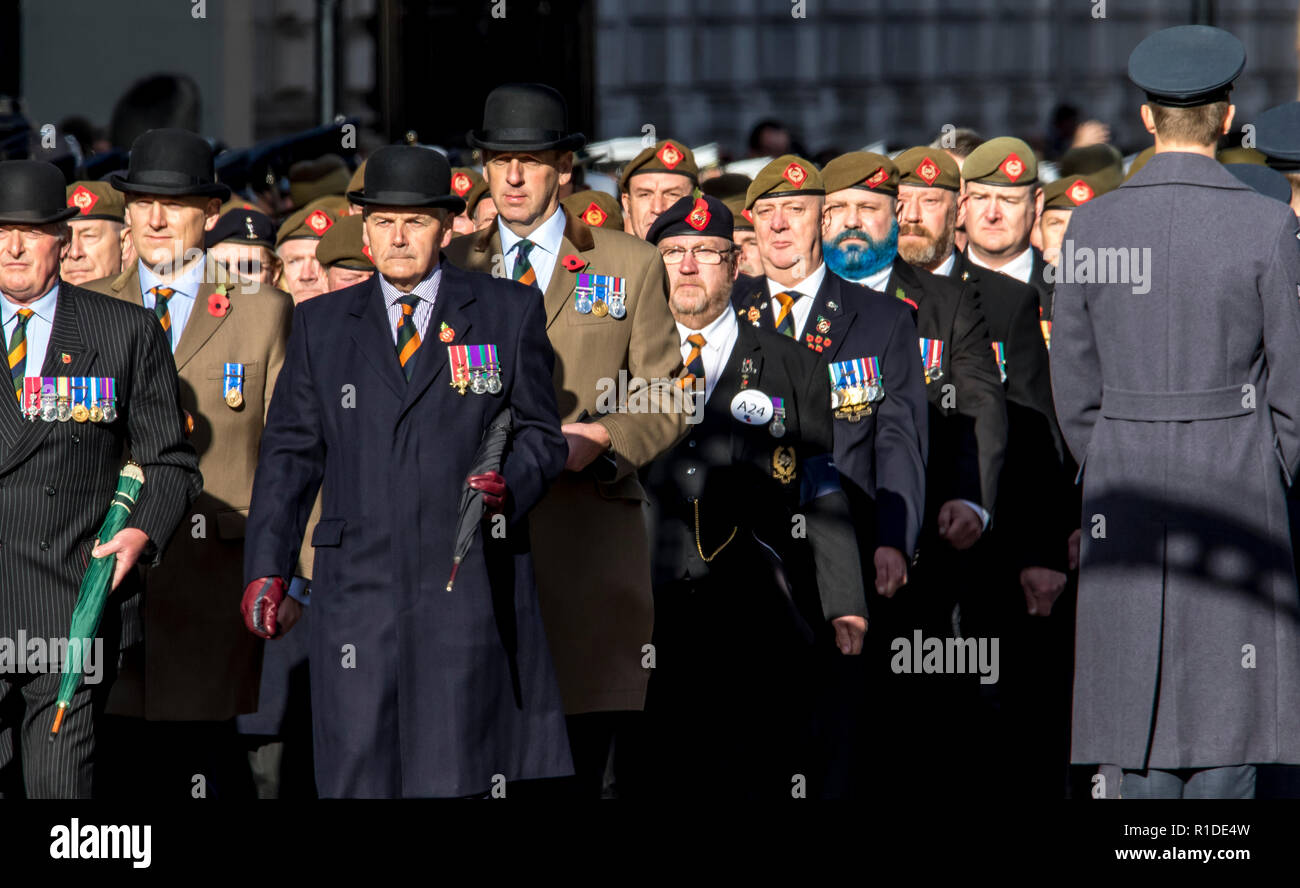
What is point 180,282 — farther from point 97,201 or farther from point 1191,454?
point 1191,454

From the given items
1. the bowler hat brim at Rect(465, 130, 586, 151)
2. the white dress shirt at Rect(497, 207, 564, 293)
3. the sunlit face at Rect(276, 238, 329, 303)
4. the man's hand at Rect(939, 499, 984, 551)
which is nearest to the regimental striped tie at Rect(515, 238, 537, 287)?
the white dress shirt at Rect(497, 207, 564, 293)

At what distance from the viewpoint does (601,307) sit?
770 centimetres

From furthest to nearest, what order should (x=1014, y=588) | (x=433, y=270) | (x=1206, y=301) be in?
(x=1014, y=588), (x=433, y=270), (x=1206, y=301)

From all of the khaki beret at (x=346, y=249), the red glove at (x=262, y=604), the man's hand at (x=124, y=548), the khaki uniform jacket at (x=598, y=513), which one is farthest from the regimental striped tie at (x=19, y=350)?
the khaki beret at (x=346, y=249)

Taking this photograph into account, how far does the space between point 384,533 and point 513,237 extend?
1393 millimetres

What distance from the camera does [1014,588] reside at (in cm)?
946

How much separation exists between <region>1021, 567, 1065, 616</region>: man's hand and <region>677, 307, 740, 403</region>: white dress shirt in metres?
1.68

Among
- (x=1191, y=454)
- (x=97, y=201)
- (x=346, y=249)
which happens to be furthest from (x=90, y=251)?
(x=1191, y=454)

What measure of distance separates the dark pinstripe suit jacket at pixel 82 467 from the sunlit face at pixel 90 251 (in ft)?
7.15

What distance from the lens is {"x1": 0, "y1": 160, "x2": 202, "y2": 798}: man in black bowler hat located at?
7145 millimetres

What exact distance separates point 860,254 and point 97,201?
9.44 ft
